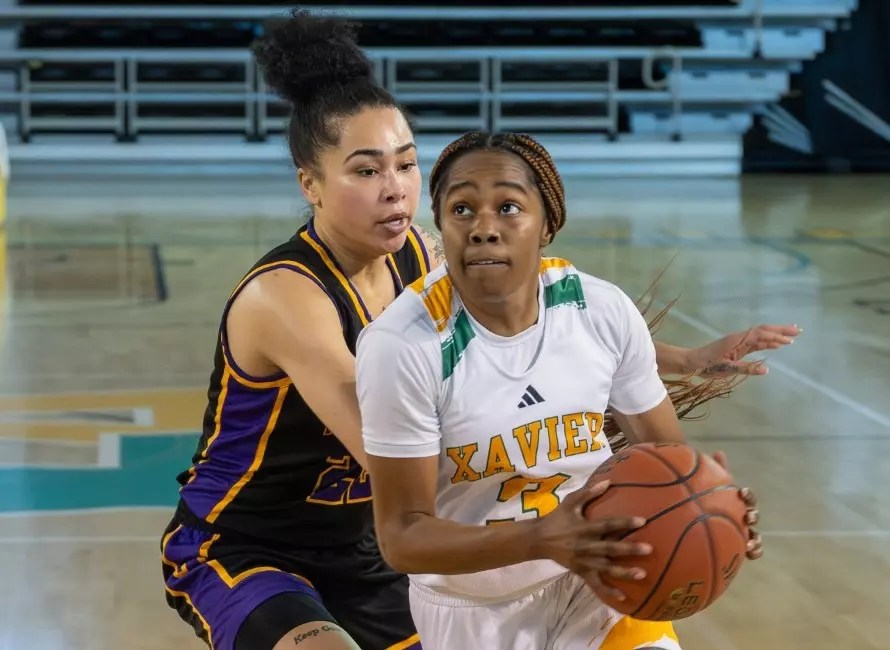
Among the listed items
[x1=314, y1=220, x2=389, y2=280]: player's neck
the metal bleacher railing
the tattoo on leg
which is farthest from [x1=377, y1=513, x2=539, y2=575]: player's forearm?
the metal bleacher railing

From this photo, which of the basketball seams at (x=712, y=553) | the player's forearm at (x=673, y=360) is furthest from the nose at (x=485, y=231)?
the player's forearm at (x=673, y=360)

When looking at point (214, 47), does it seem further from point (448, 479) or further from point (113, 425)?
point (448, 479)

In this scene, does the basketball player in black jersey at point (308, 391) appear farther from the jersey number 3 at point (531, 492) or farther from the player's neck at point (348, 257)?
the jersey number 3 at point (531, 492)

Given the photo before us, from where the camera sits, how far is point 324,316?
2.48 m

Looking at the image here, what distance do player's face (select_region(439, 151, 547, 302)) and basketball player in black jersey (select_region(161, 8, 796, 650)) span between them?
1.54 feet

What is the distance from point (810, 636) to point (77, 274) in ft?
21.0

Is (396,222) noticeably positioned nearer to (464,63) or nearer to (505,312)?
(505,312)

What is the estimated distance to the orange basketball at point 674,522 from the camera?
1.85m

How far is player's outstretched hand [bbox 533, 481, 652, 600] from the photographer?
1.75 meters

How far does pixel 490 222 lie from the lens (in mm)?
1984

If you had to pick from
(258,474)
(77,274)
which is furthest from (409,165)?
(77,274)

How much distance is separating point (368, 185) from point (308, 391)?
42cm

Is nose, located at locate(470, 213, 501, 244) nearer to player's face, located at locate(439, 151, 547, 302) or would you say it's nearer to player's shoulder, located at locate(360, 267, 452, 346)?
player's face, located at locate(439, 151, 547, 302)

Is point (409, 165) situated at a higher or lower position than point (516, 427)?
higher
